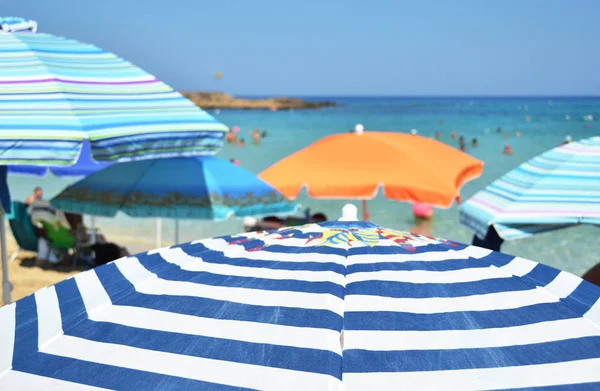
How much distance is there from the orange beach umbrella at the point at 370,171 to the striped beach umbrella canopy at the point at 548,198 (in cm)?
161

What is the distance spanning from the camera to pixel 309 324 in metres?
1.53

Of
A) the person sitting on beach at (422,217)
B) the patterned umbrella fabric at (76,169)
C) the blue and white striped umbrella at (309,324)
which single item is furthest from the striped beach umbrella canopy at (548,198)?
the person sitting on beach at (422,217)

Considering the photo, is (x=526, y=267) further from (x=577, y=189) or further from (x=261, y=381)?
(x=577, y=189)

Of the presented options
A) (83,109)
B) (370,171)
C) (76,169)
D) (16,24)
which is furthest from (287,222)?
(83,109)

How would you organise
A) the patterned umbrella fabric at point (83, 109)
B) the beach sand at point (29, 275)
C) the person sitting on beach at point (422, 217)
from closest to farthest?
the patterned umbrella fabric at point (83, 109), the beach sand at point (29, 275), the person sitting on beach at point (422, 217)

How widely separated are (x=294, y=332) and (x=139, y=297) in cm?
52

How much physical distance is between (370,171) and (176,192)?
1960mm

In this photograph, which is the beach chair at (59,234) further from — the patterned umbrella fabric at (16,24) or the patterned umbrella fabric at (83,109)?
the patterned umbrella fabric at (83,109)

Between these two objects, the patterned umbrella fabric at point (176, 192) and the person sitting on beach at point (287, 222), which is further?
the person sitting on beach at point (287, 222)

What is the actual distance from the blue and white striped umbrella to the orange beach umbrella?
3.50m

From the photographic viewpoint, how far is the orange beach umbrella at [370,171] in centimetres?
549

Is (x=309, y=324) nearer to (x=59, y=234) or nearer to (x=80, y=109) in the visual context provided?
(x=80, y=109)

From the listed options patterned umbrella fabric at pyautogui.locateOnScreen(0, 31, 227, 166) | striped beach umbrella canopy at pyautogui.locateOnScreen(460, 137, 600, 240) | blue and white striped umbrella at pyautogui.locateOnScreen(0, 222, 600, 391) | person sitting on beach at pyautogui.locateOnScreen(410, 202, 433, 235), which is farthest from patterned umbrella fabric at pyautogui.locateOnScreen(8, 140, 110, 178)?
person sitting on beach at pyautogui.locateOnScreen(410, 202, 433, 235)

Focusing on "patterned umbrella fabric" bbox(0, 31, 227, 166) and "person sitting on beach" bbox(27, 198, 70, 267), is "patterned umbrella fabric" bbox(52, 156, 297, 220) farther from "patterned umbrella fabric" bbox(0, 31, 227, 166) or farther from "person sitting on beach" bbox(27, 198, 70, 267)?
"person sitting on beach" bbox(27, 198, 70, 267)
